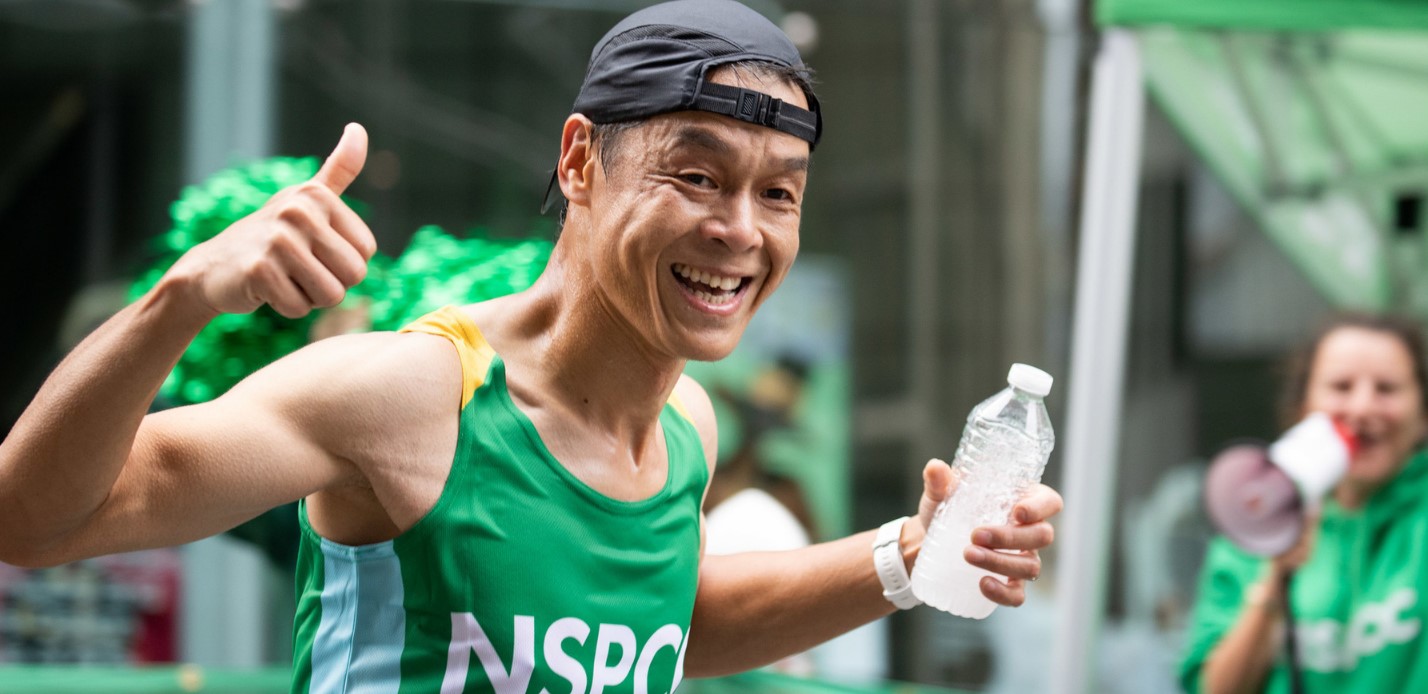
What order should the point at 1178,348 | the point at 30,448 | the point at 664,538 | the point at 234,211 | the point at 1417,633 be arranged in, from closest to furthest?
the point at 30,448 → the point at 664,538 → the point at 234,211 → the point at 1417,633 → the point at 1178,348

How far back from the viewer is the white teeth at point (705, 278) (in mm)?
2090

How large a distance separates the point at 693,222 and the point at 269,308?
5.28 ft

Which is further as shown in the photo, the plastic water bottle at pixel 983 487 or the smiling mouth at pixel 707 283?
the plastic water bottle at pixel 983 487

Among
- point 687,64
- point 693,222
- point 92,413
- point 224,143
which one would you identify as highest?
point 224,143

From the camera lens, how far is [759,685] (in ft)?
14.6

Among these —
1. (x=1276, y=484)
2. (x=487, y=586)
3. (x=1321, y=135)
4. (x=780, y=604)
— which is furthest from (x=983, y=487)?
(x=1321, y=135)

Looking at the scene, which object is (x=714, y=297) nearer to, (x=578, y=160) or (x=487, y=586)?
(x=578, y=160)

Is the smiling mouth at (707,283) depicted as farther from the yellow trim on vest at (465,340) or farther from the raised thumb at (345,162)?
the raised thumb at (345,162)

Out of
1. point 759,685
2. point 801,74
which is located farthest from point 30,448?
point 759,685

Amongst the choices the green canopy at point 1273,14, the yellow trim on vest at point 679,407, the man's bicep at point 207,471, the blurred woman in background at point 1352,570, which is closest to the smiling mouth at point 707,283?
the yellow trim on vest at point 679,407

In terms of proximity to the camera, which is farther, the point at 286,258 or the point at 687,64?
the point at 687,64

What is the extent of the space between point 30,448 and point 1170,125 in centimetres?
554

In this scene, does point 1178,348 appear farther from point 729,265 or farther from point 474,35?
point 729,265

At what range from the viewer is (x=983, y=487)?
2.27 meters
